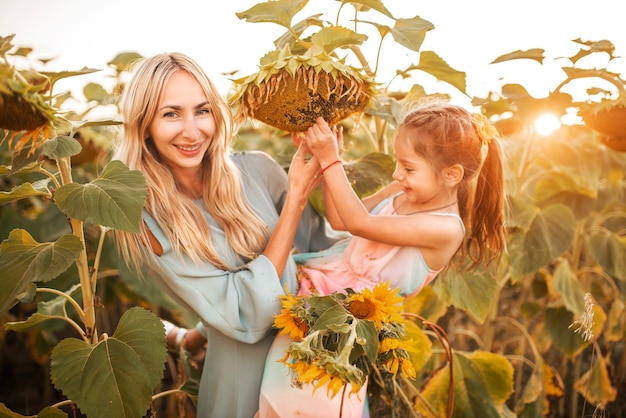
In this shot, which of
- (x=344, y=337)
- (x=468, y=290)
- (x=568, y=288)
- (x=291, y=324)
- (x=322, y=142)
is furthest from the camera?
(x=568, y=288)

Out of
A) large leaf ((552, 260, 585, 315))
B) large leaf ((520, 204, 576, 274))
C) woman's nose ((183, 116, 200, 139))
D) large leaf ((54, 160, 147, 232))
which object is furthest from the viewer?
large leaf ((552, 260, 585, 315))

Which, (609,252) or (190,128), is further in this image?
(609,252)

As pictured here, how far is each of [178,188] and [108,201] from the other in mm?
525

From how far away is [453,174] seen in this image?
6.07ft

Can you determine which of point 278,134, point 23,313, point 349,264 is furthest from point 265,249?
point 23,313

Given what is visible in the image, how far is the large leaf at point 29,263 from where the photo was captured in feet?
4.89

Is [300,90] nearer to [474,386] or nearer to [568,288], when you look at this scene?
[474,386]

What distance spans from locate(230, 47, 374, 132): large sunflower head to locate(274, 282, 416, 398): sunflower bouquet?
48 centimetres

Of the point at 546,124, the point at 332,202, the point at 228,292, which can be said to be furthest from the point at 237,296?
the point at 546,124

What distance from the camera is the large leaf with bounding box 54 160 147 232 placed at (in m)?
1.43

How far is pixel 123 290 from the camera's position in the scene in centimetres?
329

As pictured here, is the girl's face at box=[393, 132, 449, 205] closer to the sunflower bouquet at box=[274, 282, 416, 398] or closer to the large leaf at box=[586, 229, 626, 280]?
the sunflower bouquet at box=[274, 282, 416, 398]

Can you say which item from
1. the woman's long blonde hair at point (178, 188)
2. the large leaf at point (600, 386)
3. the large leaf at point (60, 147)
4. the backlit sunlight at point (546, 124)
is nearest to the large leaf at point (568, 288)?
the large leaf at point (600, 386)

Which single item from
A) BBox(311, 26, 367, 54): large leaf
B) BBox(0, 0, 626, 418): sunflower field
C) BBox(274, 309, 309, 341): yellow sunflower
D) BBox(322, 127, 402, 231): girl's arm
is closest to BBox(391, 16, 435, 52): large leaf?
BBox(0, 0, 626, 418): sunflower field
